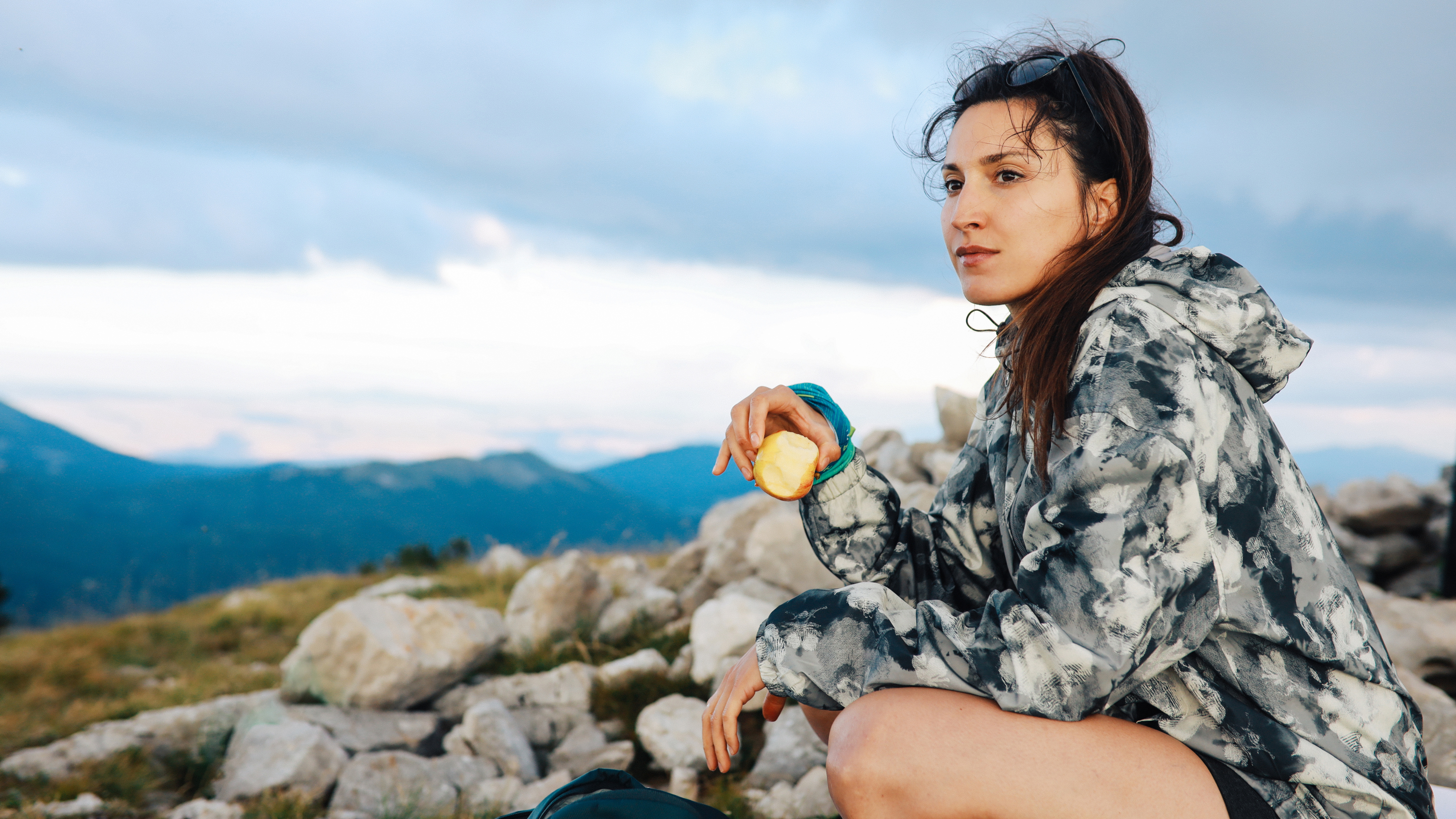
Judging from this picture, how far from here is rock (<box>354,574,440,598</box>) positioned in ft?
28.5

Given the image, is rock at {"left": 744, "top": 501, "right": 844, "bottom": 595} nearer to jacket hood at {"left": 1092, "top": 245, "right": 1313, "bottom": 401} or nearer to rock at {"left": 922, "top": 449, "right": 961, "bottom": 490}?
rock at {"left": 922, "top": 449, "right": 961, "bottom": 490}

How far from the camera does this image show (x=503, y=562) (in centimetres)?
983

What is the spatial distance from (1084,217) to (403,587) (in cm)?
861

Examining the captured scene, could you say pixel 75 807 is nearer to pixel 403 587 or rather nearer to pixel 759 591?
pixel 759 591

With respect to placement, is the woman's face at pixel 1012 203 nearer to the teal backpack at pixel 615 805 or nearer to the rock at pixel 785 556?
the teal backpack at pixel 615 805

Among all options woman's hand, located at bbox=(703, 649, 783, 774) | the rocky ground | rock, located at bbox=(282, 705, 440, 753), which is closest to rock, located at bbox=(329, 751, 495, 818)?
the rocky ground

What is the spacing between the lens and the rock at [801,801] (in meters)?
3.21

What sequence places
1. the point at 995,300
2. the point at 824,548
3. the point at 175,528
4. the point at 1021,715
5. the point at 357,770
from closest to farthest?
1. the point at 1021,715
2. the point at 995,300
3. the point at 824,548
4. the point at 357,770
5. the point at 175,528

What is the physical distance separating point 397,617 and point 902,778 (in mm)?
4027

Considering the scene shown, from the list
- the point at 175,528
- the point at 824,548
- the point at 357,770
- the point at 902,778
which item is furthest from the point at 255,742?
the point at 175,528

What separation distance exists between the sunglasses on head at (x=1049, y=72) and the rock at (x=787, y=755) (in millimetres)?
2686

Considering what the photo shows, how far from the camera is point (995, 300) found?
1975 mm

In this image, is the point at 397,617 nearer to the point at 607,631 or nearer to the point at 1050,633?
the point at 607,631

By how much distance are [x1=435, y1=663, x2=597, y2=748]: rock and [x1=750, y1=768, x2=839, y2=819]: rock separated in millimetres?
1452
